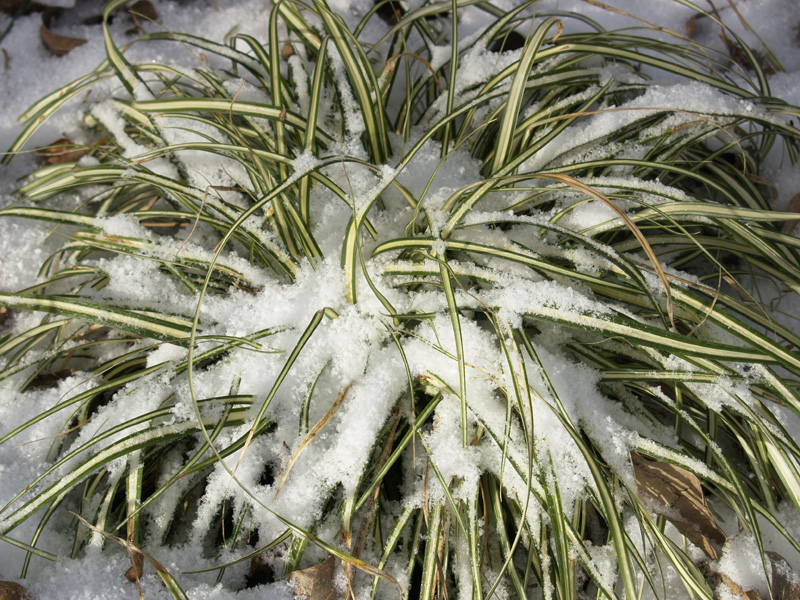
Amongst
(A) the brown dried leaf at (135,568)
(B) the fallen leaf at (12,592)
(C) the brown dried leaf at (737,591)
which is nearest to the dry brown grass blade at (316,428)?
(A) the brown dried leaf at (135,568)

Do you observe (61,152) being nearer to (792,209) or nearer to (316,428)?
(316,428)

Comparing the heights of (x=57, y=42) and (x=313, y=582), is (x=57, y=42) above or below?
above

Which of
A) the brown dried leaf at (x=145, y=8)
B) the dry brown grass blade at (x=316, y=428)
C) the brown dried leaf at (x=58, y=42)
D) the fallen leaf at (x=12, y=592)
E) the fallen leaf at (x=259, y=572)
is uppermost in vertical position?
the brown dried leaf at (x=145, y=8)

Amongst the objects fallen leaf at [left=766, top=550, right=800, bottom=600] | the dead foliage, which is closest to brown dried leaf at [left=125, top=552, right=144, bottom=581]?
fallen leaf at [left=766, top=550, right=800, bottom=600]

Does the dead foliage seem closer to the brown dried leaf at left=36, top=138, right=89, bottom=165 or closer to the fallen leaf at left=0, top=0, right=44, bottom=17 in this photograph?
the fallen leaf at left=0, top=0, right=44, bottom=17

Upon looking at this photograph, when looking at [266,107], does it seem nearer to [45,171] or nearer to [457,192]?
[457,192]

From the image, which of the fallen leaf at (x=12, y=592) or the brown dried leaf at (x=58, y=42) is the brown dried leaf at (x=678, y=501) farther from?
the brown dried leaf at (x=58, y=42)

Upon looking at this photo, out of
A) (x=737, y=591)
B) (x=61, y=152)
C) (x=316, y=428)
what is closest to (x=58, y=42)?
(x=61, y=152)
